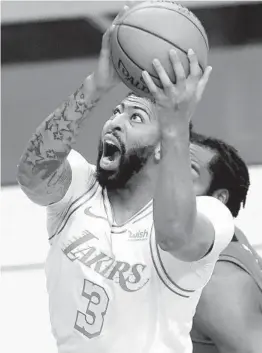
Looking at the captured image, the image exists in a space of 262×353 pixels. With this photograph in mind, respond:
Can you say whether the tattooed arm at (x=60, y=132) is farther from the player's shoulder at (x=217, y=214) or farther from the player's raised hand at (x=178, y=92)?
the player's shoulder at (x=217, y=214)

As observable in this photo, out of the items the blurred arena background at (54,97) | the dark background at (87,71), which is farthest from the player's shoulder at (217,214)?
the dark background at (87,71)

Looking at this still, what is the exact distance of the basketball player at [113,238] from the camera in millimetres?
1672

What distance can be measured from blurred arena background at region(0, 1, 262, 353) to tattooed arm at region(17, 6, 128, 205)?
104cm

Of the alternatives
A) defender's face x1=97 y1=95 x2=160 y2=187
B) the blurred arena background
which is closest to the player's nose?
defender's face x1=97 y1=95 x2=160 y2=187

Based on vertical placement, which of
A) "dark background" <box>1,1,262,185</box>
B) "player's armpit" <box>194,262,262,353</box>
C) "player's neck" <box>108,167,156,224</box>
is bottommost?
"dark background" <box>1,1,262,185</box>

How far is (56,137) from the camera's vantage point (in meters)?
1.67

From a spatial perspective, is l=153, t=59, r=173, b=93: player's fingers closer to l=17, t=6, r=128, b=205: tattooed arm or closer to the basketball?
the basketball

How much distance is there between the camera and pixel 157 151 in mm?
1762

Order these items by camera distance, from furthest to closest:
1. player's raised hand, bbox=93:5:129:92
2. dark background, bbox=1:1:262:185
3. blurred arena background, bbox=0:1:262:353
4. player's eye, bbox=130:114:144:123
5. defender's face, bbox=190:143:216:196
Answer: dark background, bbox=1:1:262:185, blurred arena background, bbox=0:1:262:353, defender's face, bbox=190:143:216:196, player's eye, bbox=130:114:144:123, player's raised hand, bbox=93:5:129:92

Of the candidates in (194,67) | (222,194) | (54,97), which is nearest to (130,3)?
(194,67)

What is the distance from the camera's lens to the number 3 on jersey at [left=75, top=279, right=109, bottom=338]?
1699mm

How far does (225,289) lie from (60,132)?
683 mm

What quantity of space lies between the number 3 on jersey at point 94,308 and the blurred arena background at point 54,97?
0.96 m

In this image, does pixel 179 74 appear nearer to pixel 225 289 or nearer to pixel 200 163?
pixel 200 163
